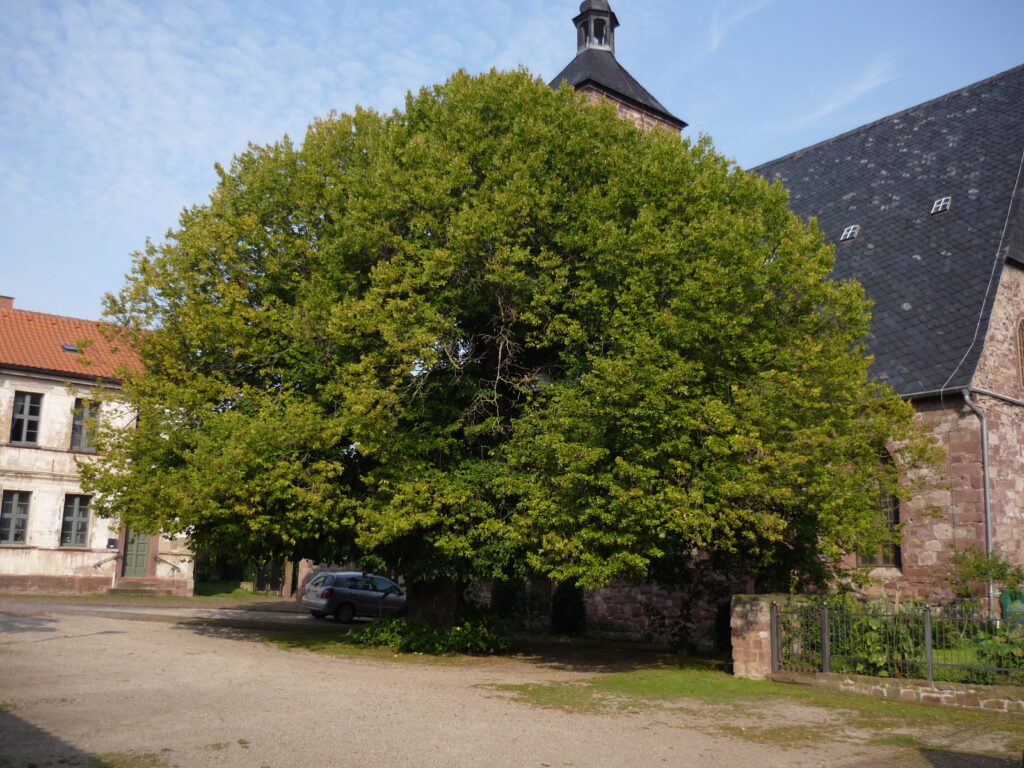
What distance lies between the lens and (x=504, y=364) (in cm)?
1697

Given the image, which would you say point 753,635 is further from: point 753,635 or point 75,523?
point 75,523

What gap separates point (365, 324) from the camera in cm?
1497

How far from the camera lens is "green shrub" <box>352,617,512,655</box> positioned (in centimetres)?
1706

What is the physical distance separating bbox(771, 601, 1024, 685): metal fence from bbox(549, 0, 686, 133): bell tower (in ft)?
68.0

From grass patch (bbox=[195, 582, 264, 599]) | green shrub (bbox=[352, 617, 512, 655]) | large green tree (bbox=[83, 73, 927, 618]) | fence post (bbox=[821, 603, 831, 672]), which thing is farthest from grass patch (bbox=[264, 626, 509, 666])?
grass patch (bbox=[195, 582, 264, 599])

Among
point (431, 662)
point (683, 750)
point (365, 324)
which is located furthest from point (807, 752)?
point (365, 324)

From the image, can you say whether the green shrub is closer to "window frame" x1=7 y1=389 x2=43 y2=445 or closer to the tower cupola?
"window frame" x1=7 y1=389 x2=43 y2=445

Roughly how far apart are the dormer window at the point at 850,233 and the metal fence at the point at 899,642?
12.9 metres

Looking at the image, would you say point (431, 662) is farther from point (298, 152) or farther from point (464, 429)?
point (298, 152)

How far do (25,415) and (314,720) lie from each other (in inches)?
1002

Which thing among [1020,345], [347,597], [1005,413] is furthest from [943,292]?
[347,597]

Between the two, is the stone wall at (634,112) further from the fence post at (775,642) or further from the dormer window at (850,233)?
the fence post at (775,642)

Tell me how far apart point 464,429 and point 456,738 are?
7891 millimetres

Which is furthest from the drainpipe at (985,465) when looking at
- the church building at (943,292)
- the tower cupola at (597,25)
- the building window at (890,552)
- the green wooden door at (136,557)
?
the green wooden door at (136,557)
